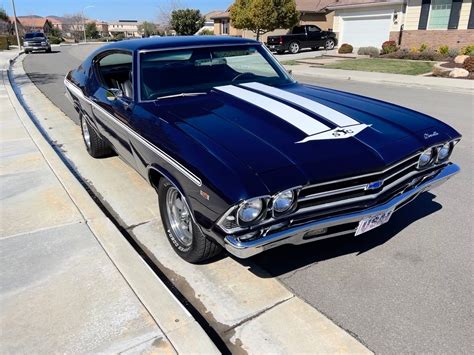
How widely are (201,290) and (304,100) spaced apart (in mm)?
1786

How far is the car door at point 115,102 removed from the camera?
3.77 metres

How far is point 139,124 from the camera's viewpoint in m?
3.42

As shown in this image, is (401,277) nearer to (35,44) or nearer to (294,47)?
(294,47)

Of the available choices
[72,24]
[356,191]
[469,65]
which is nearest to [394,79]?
[469,65]

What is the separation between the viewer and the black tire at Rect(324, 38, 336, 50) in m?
29.6

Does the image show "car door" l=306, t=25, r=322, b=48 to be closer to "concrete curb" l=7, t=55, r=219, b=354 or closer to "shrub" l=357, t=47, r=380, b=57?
"shrub" l=357, t=47, r=380, b=57

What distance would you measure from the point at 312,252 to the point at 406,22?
918 inches

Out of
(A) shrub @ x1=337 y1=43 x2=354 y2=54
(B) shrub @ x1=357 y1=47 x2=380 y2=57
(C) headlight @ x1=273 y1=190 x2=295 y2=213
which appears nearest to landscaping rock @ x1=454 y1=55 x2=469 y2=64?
(B) shrub @ x1=357 y1=47 x2=380 y2=57

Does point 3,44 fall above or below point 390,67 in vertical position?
above

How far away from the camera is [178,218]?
327 cm

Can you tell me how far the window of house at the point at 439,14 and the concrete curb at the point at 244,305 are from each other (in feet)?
72.8

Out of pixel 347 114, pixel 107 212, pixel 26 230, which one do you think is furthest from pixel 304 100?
pixel 26 230

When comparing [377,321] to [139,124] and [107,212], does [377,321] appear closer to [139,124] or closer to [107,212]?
[139,124]

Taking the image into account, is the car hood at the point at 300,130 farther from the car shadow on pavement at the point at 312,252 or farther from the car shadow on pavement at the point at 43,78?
the car shadow on pavement at the point at 43,78
